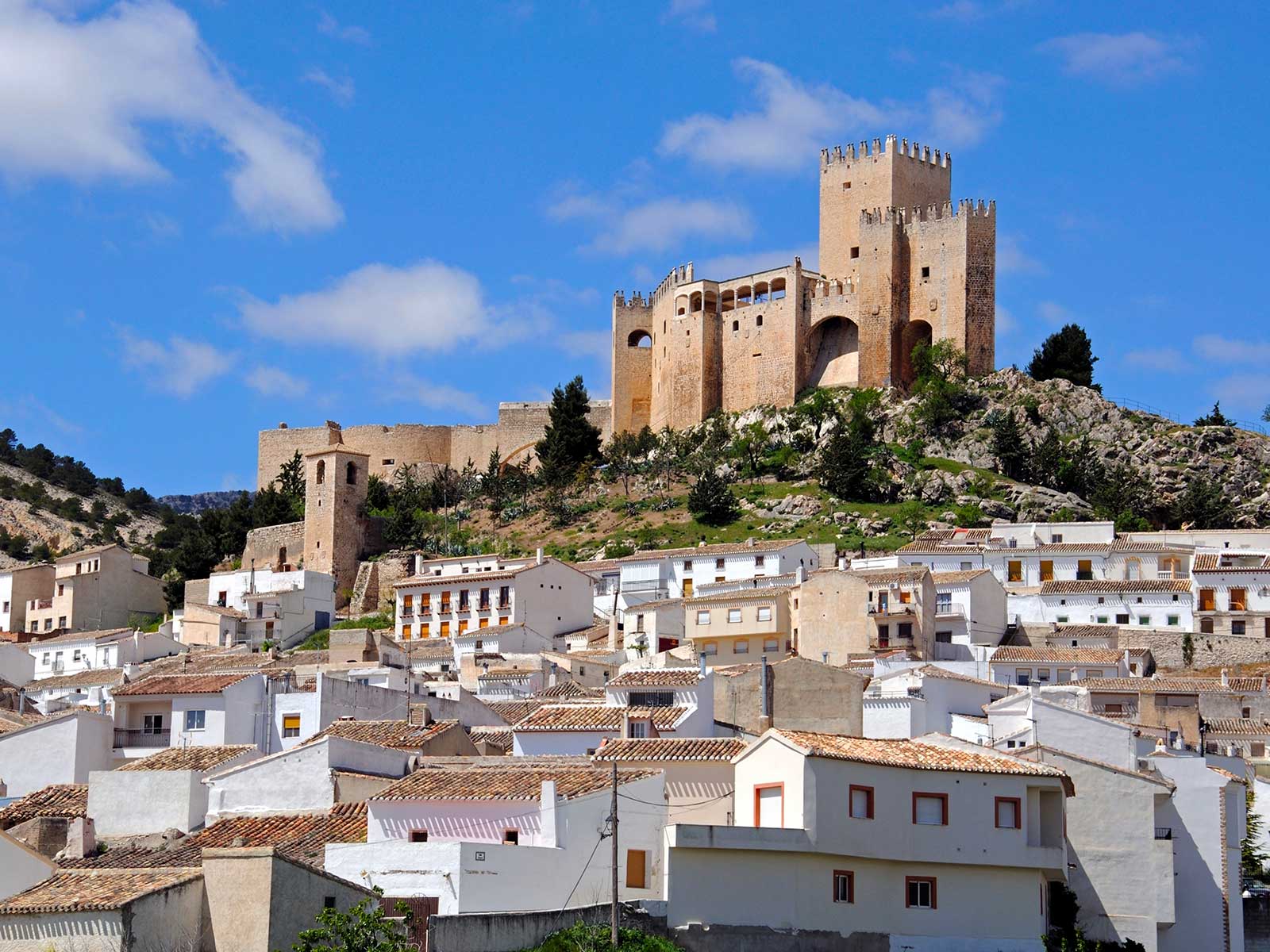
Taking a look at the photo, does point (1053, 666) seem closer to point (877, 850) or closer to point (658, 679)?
point (658, 679)

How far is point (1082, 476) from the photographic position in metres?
74.9

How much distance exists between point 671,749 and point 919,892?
4640 millimetres

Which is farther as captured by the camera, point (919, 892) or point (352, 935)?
Answer: point (919, 892)

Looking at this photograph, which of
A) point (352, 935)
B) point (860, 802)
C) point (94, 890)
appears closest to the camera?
point (352, 935)

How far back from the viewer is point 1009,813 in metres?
27.2

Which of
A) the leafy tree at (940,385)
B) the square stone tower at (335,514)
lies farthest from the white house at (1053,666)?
the square stone tower at (335,514)

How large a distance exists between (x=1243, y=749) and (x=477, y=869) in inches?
938

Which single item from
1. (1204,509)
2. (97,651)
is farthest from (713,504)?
(97,651)

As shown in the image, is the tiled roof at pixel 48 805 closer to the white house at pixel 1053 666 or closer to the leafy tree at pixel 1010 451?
the white house at pixel 1053 666

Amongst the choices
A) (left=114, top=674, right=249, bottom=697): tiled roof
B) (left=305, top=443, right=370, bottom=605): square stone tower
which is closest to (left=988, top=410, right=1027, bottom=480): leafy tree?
(left=305, top=443, right=370, bottom=605): square stone tower

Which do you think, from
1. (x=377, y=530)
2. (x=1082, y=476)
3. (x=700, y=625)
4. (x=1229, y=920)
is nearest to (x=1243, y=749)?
(x=1229, y=920)

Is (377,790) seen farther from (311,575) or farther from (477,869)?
(311,575)

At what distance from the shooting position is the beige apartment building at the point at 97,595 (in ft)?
241

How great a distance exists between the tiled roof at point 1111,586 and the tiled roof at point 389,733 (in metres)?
29.7
